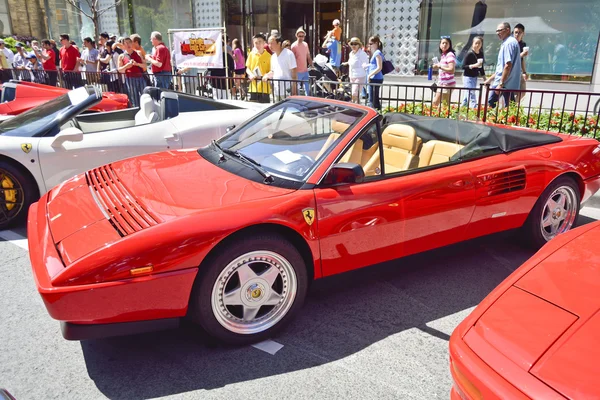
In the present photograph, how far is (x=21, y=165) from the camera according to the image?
4.98 m

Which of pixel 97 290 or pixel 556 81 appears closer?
pixel 97 290

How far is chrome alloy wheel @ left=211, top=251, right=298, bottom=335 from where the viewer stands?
9.55 ft

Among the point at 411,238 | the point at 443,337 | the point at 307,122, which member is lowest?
the point at 443,337

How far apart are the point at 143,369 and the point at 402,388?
1.47m

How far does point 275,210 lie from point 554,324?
158cm

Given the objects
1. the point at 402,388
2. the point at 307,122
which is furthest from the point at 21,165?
the point at 402,388

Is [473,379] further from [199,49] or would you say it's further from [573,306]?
[199,49]

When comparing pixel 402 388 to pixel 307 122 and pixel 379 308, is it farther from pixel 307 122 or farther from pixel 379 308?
pixel 307 122

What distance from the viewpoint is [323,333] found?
323 centimetres

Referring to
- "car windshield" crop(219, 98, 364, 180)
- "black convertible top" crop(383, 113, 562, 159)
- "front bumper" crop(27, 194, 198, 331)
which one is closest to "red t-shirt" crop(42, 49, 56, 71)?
"car windshield" crop(219, 98, 364, 180)

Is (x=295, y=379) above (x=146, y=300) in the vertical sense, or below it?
below

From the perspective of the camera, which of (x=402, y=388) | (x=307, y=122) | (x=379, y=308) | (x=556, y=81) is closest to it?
(x=402, y=388)

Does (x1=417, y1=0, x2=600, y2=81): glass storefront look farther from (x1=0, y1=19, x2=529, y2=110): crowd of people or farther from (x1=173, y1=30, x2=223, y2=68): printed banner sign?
(x1=173, y1=30, x2=223, y2=68): printed banner sign

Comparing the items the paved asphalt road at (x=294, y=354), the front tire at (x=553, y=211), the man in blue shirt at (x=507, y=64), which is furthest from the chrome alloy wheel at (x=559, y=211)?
the man in blue shirt at (x=507, y=64)
